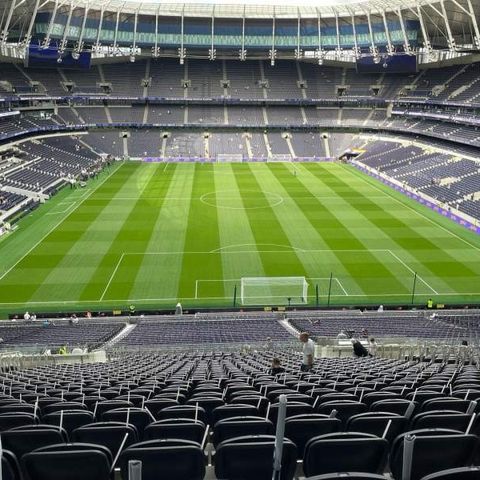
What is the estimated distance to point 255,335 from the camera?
25531 mm

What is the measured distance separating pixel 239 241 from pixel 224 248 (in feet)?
7.21

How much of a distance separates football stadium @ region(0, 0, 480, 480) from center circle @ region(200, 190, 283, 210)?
59 cm

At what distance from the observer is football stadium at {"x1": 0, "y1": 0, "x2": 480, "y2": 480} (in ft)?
17.8

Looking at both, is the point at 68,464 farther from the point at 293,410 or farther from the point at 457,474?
the point at 293,410

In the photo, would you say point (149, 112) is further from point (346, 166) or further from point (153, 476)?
point (153, 476)

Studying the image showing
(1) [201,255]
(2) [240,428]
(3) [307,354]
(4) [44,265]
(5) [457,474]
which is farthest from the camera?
(1) [201,255]

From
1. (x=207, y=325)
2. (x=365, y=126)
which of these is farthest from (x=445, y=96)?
(x=207, y=325)

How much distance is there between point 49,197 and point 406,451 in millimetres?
59114

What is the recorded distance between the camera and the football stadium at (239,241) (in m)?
5.42

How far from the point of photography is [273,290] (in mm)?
33469

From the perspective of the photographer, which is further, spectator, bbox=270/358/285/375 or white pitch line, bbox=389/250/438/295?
white pitch line, bbox=389/250/438/295

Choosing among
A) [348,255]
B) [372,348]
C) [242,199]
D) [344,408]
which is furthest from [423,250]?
[344,408]

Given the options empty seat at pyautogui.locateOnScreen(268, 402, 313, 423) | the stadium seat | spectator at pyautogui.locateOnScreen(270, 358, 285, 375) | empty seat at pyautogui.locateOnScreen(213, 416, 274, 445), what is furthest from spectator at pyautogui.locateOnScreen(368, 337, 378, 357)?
the stadium seat

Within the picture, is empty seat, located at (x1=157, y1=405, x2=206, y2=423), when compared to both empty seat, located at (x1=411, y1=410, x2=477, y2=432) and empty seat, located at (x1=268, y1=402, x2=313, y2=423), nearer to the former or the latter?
empty seat, located at (x1=268, y1=402, x2=313, y2=423)
